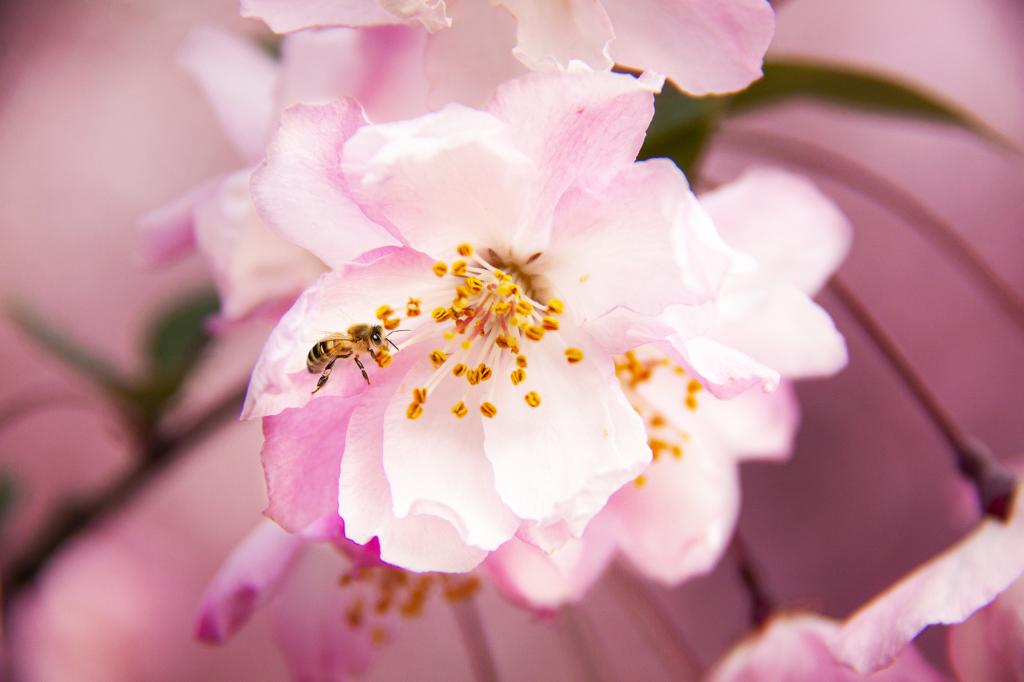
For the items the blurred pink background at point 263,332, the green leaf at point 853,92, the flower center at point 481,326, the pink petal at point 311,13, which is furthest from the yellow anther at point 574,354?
the blurred pink background at point 263,332

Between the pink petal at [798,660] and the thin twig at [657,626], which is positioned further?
the thin twig at [657,626]

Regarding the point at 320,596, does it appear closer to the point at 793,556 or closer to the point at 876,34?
the point at 793,556

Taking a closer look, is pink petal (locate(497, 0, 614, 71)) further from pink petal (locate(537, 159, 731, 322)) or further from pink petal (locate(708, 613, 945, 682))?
pink petal (locate(708, 613, 945, 682))

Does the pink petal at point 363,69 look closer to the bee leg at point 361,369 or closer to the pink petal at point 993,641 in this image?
the bee leg at point 361,369

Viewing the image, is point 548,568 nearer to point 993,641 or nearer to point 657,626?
point 993,641

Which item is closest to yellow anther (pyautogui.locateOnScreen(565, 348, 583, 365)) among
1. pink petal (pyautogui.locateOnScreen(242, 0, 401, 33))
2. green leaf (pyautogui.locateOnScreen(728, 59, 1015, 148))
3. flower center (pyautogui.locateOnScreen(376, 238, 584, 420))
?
flower center (pyautogui.locateOnScreen(376, 238, 584, 420))

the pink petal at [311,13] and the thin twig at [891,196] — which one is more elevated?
the pink petal at [311,13]
